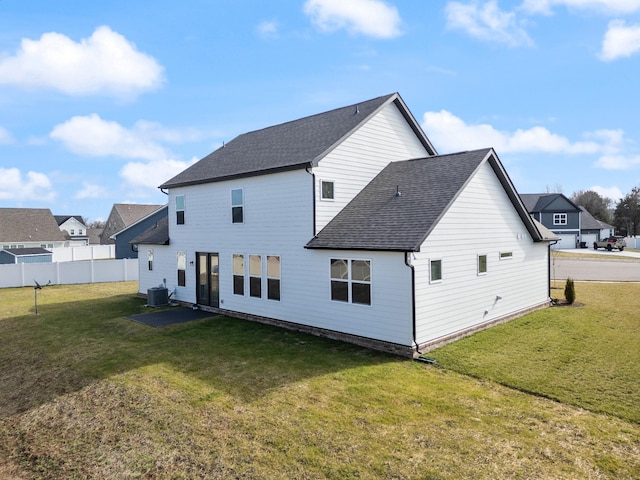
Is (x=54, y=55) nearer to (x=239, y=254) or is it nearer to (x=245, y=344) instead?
(x=239, y=254)

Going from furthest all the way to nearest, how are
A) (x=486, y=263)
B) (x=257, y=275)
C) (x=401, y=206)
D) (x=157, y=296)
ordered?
(x=157, y=296) → (x=257, y=275) → (x=486, y=263) → (x=401, y=206)

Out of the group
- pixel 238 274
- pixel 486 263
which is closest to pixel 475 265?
pixel 486 263

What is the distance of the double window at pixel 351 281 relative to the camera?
11.1 meters

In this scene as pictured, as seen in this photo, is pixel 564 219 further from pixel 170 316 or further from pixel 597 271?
pixel 170 316

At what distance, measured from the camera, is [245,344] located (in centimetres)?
1164

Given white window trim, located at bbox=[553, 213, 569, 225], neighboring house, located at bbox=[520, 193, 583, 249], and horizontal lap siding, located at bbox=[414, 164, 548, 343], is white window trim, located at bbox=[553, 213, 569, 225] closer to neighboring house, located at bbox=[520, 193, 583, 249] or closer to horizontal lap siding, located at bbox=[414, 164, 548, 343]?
neighboring house, located at bbox=[520, 193, 583, 249]

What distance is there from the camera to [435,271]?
11.0 meters

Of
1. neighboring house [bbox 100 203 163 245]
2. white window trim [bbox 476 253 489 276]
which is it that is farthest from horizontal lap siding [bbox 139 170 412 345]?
neighboring house [bbox 100 203 163 245]

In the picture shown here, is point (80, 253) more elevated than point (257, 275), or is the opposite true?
point (80, 253)

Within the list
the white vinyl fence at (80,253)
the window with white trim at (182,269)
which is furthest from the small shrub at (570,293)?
the white vinyl fence at (80,253)

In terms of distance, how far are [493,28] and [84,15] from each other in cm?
1189

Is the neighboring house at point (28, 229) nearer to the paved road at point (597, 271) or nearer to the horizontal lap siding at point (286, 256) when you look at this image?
the horizontal lap siding at point (286, 256)

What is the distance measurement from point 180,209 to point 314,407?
509 inches

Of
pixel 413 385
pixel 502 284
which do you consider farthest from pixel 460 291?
pixel 413 385
